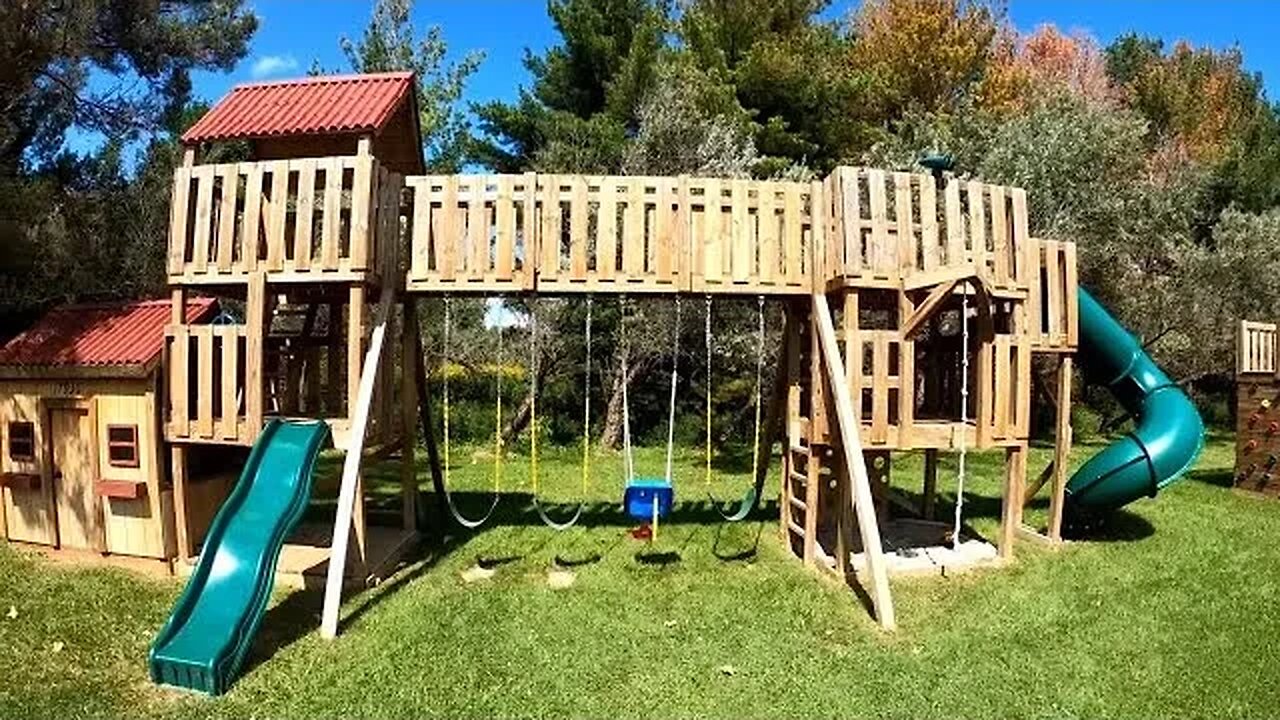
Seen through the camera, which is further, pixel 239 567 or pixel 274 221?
pixel 274 221

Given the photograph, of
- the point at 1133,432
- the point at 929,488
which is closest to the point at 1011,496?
the point at 929,488

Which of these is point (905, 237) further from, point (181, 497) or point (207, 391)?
point (181, 497)

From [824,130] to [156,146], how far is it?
15.9 meters

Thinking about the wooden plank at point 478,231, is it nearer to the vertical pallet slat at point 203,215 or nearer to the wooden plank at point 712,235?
the wooden plank at point 712,235

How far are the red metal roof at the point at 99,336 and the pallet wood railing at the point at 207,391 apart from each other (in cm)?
47

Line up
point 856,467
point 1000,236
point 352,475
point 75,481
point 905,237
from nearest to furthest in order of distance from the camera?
point 352,475 → point 856,467 → point 905,237 → point 75,481 → point 1000,236

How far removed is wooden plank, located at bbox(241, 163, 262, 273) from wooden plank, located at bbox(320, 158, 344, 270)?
727 mm

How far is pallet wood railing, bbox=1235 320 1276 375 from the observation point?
15250 millimetres

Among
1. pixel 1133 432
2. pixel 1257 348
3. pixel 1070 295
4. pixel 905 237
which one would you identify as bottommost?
pixel 1133 432

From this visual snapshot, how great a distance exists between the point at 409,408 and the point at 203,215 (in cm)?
320

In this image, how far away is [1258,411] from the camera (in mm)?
15297

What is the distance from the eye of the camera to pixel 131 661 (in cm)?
759

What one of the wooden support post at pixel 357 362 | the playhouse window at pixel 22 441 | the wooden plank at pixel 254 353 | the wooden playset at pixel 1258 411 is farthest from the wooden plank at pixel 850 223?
the playhouse window at pixel 22 441

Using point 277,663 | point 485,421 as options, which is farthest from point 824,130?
point 277,663
